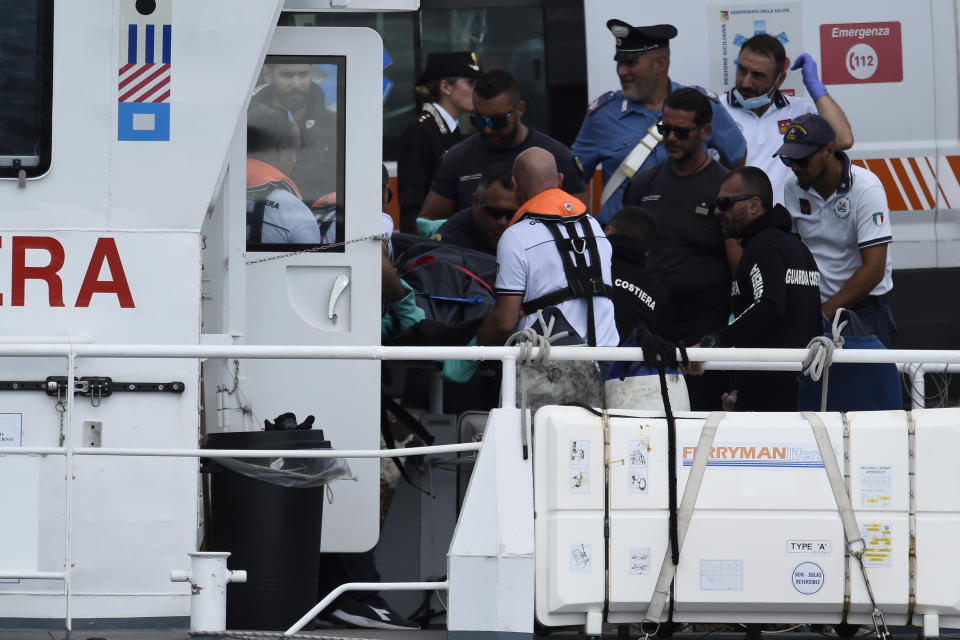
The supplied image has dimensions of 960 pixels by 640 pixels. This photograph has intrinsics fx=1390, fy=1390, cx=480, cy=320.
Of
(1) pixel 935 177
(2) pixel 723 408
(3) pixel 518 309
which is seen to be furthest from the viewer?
(1) pixel 935 177

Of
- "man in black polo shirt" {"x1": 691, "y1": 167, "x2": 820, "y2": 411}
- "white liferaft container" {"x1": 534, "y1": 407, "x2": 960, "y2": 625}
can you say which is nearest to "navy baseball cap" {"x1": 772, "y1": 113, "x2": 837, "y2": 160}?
"man in black polo shirt" {"x1": 691, "y1": 167, "x2": 820, "y2": 411}

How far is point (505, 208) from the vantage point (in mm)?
6574

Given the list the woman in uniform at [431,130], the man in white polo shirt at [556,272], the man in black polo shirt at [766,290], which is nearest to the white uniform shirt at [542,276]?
the man in white polo shirt at [556,272]

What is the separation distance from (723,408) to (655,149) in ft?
5.59

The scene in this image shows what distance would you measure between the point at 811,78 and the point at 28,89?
14.8 feet

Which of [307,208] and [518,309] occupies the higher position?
[307,208]

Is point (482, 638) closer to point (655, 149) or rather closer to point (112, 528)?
point (112, 528)

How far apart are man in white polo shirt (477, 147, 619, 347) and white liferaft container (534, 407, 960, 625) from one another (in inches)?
49.0

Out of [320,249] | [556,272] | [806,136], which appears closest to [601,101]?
[806,136]

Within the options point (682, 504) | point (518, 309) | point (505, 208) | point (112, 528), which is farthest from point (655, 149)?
point (112, 528)

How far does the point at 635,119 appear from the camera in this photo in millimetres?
7672

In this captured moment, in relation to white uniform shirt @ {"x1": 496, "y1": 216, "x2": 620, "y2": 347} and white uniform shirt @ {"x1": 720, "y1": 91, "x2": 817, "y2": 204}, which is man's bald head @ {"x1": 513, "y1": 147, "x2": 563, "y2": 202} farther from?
white uniform shirt @ {"x1": 720, "y1": 91, "x2": 817, "y2": 204}

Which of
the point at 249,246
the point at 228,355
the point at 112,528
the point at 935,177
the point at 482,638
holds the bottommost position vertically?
the point at 482,638

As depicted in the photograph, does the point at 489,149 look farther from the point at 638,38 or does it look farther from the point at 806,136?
the point at 806,136
